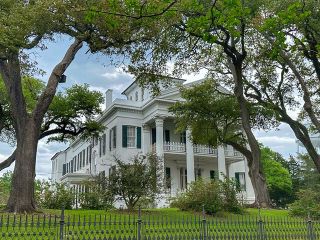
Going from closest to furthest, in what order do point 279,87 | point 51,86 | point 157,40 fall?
point 51,86, point 157,40, point 279,87

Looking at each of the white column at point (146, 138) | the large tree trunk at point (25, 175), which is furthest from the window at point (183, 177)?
the large tree trunk at point (25, 175)

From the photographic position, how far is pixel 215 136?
27.0 m

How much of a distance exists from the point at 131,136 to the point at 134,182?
1548cm

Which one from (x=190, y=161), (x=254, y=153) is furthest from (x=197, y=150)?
(x=254, y=153)

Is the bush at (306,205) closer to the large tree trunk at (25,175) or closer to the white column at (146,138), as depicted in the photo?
the large tree trunk at (25,175)

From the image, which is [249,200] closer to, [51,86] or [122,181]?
[122,181]

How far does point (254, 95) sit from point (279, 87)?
169 cm

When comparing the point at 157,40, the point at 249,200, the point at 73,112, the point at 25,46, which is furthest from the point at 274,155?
the point at 25,46

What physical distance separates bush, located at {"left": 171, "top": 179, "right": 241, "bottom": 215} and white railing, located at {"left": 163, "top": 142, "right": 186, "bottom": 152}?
482 inches

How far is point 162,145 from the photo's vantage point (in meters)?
31.4

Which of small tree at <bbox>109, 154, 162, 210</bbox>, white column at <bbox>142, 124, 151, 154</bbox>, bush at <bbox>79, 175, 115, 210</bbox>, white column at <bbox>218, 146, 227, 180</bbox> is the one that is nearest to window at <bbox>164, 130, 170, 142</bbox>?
white column at <bbox>142, 124, 151, 154</bbox>

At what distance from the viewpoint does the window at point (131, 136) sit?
108 feet

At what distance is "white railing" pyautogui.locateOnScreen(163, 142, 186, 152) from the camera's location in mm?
32625

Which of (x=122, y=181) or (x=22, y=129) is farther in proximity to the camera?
(x=122, y=181)
